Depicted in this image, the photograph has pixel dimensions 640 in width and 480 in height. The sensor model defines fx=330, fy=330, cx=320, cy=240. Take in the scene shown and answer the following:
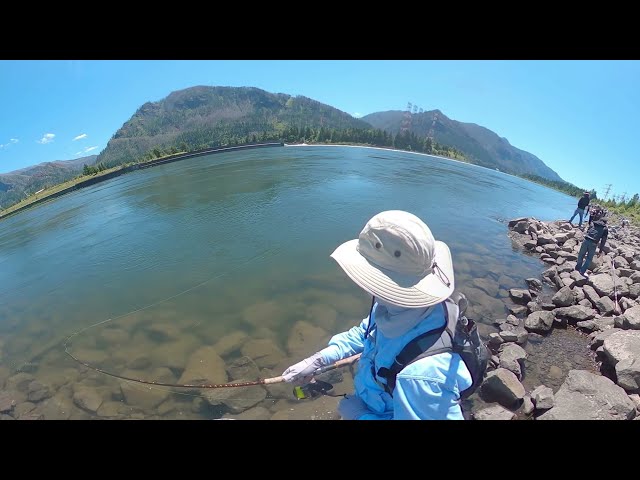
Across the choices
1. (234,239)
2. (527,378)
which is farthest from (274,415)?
(234,239)

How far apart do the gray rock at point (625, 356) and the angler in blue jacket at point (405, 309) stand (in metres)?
4.24

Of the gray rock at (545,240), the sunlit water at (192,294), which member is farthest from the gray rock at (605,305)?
the gray rock at (545,240)

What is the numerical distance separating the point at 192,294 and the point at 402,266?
7.96m

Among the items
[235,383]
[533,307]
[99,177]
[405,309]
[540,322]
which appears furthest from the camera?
[99,177]

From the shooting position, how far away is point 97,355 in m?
6.72

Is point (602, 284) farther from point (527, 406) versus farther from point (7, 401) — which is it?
point (7, 401)

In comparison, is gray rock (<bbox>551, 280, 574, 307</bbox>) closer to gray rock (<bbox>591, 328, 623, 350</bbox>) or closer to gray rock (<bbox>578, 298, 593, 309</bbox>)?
gray rock (<bbox>578, 298, 593, 309</bbox>)

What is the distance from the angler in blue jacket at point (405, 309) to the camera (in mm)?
1830

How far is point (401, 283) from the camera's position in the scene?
2.13 m

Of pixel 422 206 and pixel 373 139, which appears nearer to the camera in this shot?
pixel 422 206

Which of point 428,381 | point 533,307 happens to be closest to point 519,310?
point 533,307
